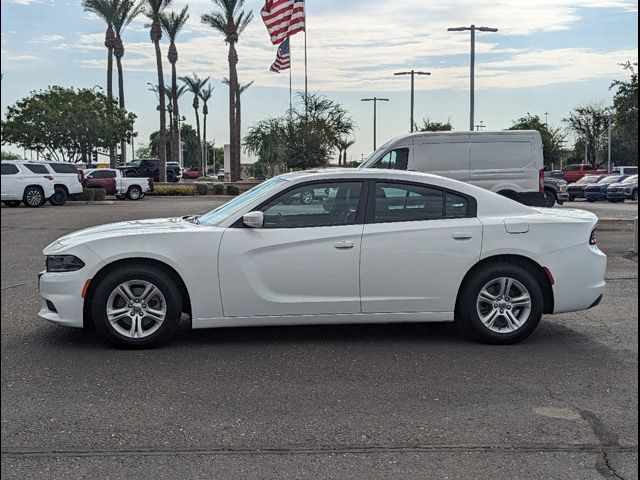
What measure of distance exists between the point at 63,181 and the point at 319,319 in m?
25.9

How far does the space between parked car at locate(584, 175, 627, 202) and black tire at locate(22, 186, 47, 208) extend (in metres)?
23.8

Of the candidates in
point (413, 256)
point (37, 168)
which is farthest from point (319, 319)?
point (37, 168)

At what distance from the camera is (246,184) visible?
47781mm

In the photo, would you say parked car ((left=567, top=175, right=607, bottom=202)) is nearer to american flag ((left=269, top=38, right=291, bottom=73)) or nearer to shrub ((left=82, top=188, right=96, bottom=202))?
american flag ((left=269, top=38, right=291, bottom=73))

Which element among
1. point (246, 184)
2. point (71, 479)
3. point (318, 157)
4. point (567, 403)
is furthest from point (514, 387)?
point (246, 184)

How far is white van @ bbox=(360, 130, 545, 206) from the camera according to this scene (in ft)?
61.0

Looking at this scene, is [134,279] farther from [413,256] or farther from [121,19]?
[121,19]

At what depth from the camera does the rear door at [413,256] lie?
6289 mm

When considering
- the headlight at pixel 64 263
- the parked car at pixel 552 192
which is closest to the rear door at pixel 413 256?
the headlight at pixel 64 263

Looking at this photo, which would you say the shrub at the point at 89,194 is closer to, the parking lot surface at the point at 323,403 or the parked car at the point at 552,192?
the parked car at the point at 552,192

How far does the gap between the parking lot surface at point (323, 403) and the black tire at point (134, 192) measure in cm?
3092

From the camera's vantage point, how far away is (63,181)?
3038 centimetres

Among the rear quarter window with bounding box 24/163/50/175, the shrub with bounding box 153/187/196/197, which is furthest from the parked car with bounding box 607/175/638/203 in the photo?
the rear quarter window with bounding box 24/163/50/175

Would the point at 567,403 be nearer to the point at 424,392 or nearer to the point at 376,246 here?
the point at 424,392
